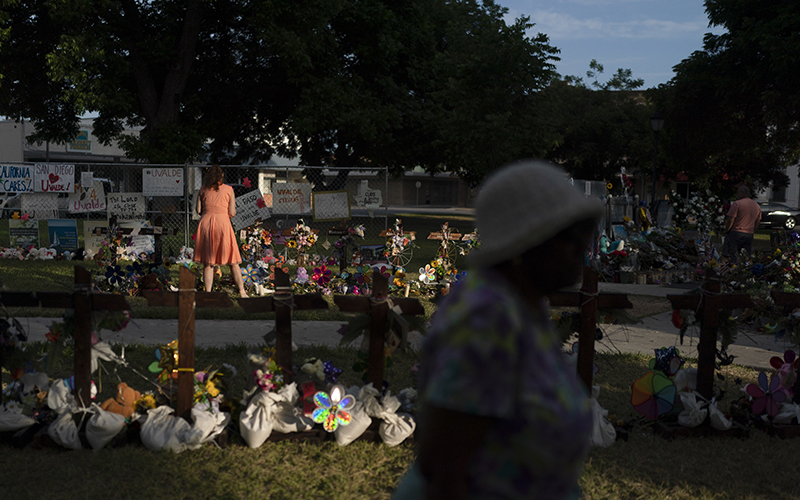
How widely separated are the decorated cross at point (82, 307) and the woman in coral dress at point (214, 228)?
413 centimetres

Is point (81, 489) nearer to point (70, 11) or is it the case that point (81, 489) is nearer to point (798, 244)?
point (798, 244)

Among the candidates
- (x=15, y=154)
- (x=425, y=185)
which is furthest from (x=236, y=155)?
(x=425, y=185)

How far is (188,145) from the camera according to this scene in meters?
18.6

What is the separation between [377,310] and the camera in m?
3.88

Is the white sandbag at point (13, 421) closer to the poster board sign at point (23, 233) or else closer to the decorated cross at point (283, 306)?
the decorated cross at point (283, 306)

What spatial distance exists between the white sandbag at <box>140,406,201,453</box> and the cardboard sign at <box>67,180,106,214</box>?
11.1m

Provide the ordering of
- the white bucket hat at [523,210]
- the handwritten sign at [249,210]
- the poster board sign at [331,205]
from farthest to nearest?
the poster board sign at [331,205] → the handwritten sign at [249,210] → the white bucket hat at [523,210]

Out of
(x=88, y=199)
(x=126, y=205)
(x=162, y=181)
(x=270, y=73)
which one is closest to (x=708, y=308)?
(x=162, y=181)

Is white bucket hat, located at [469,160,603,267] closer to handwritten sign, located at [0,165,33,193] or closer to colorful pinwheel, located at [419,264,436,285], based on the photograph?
colorful pinwheel, located at [419,264,436,285]

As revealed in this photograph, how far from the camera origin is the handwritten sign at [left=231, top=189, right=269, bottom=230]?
37.3 ft

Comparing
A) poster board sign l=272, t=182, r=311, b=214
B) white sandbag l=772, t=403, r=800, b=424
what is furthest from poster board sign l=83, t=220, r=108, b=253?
white sandbag l=772, t=403, r=800, b=424

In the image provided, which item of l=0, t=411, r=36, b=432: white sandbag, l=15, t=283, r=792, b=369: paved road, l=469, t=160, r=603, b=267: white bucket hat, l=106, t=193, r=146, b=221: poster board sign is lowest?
l=15, t=283, r=792, b=369: paved road

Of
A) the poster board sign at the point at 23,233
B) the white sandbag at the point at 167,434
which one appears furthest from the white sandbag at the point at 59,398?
the poster board sign at the point at 23,233

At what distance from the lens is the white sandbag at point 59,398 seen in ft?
12.4
